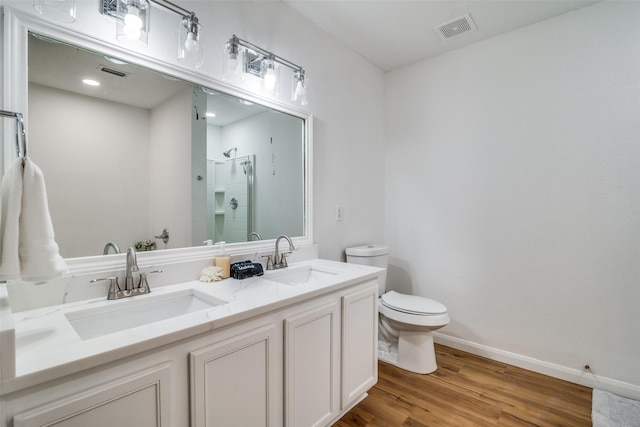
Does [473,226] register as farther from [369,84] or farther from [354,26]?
[354,26]

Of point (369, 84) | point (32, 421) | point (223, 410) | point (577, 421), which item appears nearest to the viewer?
point (32, 421)

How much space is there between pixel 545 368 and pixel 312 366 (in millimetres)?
1858

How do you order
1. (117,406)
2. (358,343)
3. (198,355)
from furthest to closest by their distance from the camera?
1. (358,343)
2. (198,355)
3. (117,406)

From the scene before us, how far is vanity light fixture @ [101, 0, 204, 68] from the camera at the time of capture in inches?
46.0

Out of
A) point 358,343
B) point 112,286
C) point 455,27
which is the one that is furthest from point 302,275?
point 455,27

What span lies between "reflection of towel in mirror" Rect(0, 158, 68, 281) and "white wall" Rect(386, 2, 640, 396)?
8.36ft

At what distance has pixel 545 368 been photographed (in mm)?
2062

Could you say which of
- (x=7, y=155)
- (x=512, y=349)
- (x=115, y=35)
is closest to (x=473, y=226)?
(x=512, y=349)

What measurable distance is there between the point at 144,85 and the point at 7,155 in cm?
57

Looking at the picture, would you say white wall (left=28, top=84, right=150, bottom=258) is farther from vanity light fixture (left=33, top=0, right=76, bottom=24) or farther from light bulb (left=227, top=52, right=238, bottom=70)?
light bulb (left=227, top=52, right=238, bottom=70)

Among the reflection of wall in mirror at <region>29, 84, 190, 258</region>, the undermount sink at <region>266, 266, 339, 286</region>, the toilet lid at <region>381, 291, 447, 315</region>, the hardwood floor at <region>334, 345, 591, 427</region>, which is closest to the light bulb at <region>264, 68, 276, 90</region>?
the reflection of wall in mirror at <region>29, 84, 190, 258</region>

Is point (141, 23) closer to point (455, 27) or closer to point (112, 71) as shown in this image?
point (112, 71)

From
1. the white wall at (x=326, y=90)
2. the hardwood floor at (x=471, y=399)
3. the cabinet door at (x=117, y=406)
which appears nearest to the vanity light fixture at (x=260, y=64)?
the white wall at (x=326, y=90)

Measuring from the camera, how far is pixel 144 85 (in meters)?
1.31
